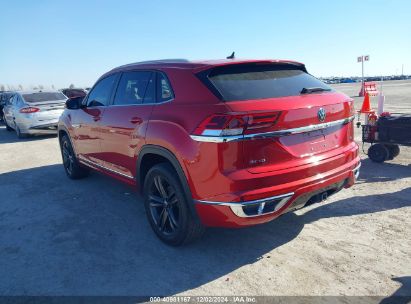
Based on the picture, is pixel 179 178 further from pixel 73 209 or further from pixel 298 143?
pixel 73 209

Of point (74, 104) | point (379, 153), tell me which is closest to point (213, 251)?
point (74, 104)

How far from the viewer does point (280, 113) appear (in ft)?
9.84

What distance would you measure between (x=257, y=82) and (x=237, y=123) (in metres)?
0.66

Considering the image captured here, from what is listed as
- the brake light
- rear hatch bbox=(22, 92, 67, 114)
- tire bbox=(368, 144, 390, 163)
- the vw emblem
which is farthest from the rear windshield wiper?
rear hatch bbox=(22, 92, 67, 114)

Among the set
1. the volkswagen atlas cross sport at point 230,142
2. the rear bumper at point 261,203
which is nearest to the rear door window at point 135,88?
the volkswagen atlas cross sport at point 230,142

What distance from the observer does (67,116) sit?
6.18 m

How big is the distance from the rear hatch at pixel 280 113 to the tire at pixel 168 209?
0.84 meters

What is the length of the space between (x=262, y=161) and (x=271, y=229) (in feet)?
4.33

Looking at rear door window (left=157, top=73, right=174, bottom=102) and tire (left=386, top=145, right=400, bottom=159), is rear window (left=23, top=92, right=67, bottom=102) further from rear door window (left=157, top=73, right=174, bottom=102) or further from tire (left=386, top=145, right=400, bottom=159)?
tire (left=386, top=145, right=400, bottom=159)

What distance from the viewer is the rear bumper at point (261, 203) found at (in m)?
2.94

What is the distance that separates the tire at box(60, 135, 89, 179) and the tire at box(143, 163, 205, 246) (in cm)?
280

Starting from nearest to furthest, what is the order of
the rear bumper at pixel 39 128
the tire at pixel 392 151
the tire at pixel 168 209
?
the tire at pixel 168 209 → the tire at pixel 392 151 → the rear bumper at pixel 39 128

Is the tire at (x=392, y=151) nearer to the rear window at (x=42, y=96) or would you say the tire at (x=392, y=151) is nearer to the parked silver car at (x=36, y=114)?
the parked silver car at (x=36, y=114)

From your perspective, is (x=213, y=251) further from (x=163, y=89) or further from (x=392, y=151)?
(x=392, y=151)
